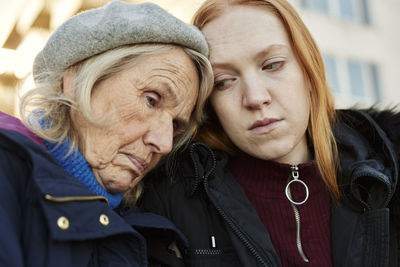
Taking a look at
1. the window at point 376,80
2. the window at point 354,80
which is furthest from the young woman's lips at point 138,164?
the window at point 376,80

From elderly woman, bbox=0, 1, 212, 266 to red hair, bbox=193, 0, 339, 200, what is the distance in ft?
1.06

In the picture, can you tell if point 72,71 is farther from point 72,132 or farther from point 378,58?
point 378,58

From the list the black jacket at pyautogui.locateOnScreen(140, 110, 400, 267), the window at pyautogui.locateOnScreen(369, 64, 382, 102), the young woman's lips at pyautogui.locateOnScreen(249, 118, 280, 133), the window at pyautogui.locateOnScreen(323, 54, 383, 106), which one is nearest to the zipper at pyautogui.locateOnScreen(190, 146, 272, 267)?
the black jacket at pyautogui.locateOnScreen(140, 110, 400, 267)

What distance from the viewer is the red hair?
2010mm

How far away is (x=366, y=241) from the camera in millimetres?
1788

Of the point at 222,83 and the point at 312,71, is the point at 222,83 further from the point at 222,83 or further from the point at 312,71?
the point at 312,71

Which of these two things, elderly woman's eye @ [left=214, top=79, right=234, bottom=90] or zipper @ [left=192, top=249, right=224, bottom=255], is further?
elderly woman's eye @ [left=214, top=79, right=234, bottom=90]

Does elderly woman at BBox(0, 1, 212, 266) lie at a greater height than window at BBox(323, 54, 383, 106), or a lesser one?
lesser

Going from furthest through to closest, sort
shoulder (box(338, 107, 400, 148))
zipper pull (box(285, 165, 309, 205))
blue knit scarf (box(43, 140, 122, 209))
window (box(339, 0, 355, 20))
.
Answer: window (box(339, 0, 355, 20)) < shoulder (box(338, 107, 400, 148)) < zipper pull (box(285, 165, 309, 205)) < blue knit scarf (box(43, 140, 122, 209))

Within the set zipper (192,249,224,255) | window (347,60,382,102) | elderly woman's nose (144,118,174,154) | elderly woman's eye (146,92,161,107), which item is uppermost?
window (347,60,382,102)

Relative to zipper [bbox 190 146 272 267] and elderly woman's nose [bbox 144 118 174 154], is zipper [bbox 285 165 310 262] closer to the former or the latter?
zipper [bbox 190 146 272 267]

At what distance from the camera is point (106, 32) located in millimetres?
1642

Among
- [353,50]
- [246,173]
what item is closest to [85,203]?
[246,173]

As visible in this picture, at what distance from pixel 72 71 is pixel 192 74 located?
0.54m
